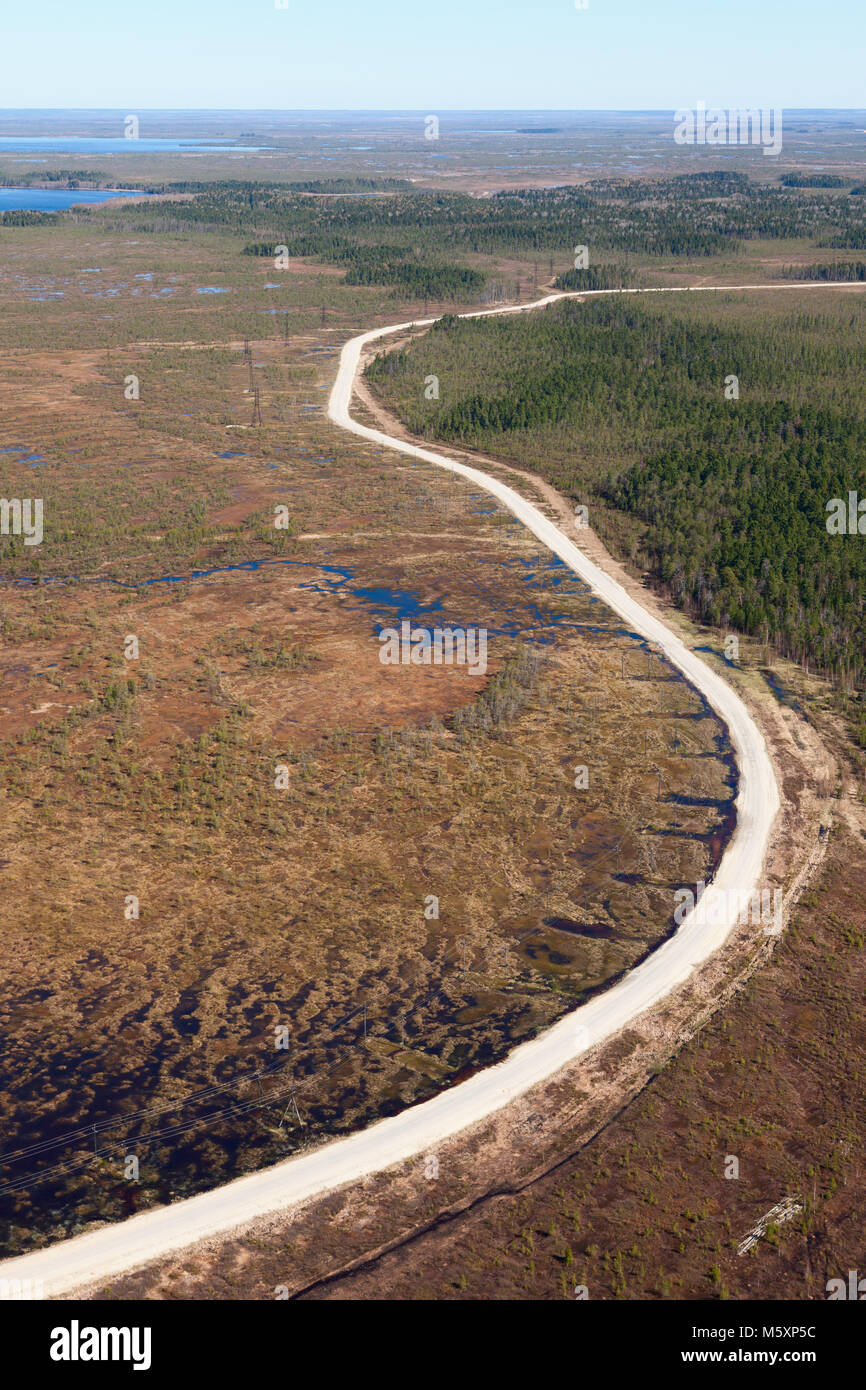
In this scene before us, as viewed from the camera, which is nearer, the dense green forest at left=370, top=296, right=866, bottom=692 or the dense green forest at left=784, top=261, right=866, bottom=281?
the dense green forest at left=370, top=296, right=866, bottom=692

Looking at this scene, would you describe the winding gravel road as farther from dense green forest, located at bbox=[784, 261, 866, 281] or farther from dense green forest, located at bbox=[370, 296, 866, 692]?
dense green forest, located at bbox=[784, 261, 866, 281]

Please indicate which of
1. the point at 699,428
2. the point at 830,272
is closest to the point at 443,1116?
the point at 699,428

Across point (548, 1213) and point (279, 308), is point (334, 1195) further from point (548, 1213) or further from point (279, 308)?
point (279, 308)

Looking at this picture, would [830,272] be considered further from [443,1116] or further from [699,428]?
[443,1116]

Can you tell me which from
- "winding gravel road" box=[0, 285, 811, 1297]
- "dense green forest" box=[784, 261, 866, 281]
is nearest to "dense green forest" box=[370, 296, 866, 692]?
"winding gravel road" box=[0, 285, 811, 1297]
